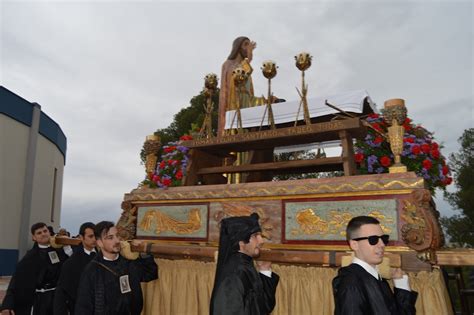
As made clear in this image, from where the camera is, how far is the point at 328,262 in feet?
11.9

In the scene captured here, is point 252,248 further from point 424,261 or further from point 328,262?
point 424,261

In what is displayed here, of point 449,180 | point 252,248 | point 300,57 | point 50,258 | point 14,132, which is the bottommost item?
point 50,258

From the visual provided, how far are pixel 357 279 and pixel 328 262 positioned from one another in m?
1.02

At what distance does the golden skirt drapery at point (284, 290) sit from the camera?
11.9 ft

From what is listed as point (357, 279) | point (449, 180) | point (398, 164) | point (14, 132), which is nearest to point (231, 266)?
point (357, 279)

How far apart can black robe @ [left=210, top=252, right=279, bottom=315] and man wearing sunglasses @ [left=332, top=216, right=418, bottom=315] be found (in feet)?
2.05

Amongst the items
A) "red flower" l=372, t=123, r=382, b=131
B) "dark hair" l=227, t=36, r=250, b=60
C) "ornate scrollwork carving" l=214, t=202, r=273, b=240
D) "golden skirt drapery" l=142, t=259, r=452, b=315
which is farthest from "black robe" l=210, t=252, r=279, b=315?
"dark hair" l=227, t=36, r=250, b=60

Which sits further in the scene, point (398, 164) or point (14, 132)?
point (14, 132)

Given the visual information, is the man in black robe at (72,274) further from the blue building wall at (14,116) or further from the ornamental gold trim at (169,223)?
the blue building wall at (14,116)

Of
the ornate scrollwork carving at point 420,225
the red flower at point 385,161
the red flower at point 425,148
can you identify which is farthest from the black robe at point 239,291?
the red flower at point 425,148

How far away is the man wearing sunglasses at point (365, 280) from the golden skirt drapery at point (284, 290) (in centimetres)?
90

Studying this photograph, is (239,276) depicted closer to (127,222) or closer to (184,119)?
(127,222)

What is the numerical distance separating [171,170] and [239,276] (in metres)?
4.22

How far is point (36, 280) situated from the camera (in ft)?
21.2
